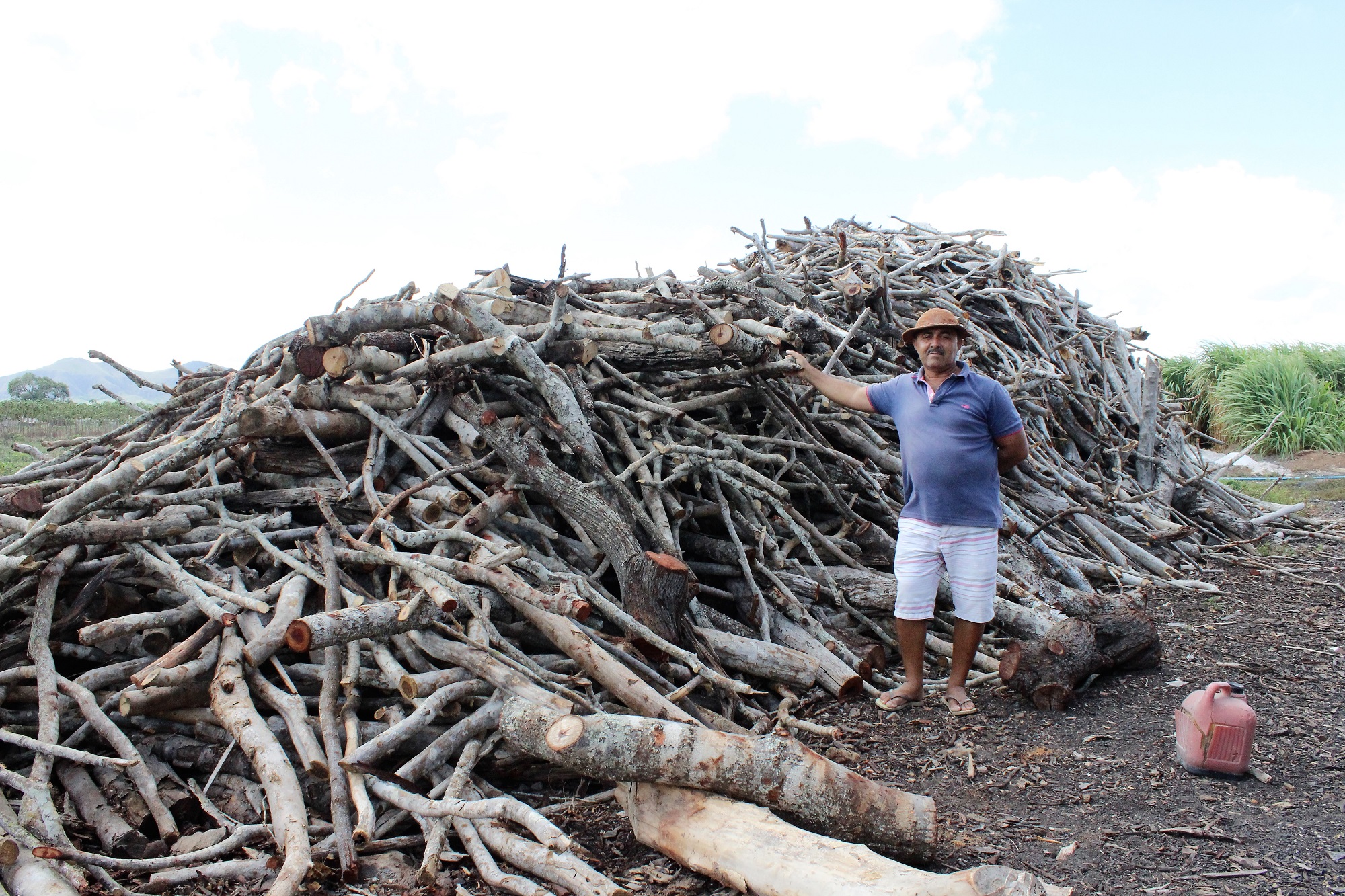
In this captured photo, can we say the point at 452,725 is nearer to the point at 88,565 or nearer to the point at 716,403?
the point at 88,565

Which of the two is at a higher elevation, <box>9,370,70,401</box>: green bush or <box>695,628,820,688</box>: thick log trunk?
<box>695,628,820,688</box>: thick log trunk

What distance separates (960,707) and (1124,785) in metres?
0.94

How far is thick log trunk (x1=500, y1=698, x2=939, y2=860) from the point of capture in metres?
2.93

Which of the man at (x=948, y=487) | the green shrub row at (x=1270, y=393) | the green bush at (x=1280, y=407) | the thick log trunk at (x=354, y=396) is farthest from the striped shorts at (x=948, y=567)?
the green bush at (x=1280, y=407)

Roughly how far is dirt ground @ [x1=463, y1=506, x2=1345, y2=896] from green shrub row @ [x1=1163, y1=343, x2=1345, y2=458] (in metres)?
13.6

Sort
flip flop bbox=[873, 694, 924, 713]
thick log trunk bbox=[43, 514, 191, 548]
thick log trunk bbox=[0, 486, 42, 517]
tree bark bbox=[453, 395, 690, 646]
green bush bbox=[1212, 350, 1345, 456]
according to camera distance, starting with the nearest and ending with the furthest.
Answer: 1. thick log trunk bbox=[43, 514, 191, 548]
2. thick log trunk bbox=[0, 486, 42, 517]
3. tree bark bbox=[453, 395, 690, 646]
4. flip flop bbox=[873, 694, 924, 713]
5. green bush bbox=[1212, 350, 1345, 456]

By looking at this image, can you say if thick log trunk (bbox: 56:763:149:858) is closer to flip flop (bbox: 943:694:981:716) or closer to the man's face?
flip flop (bbox: 943:694:981:716)

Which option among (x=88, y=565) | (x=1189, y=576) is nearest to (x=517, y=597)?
(x=88, y=565)

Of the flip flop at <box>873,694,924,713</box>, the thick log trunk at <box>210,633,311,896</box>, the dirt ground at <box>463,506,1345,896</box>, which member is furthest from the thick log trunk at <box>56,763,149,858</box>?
the flip flop at <box>873,694,924,713</box>

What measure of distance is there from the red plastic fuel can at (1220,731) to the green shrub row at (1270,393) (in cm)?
1487

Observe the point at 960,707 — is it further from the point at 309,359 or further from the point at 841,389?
the point at 309,359

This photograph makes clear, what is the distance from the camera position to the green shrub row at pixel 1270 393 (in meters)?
17.1

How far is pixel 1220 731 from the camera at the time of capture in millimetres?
3605

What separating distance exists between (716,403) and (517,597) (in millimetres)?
2444
